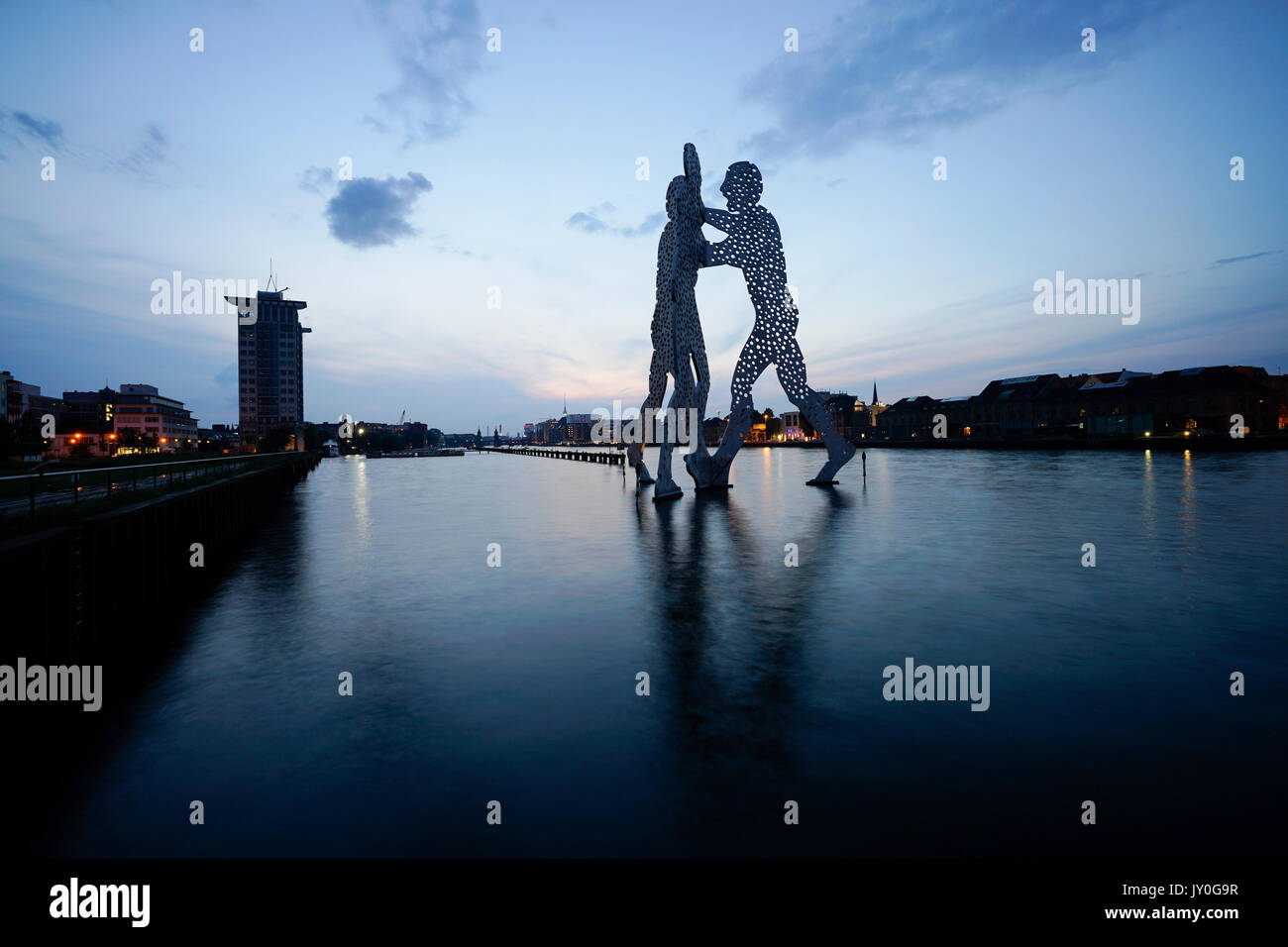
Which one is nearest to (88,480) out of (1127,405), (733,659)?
(733,659)

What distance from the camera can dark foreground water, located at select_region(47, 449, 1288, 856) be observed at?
177 inches

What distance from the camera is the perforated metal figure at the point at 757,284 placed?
2875 centimetres

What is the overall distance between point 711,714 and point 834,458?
30.3m

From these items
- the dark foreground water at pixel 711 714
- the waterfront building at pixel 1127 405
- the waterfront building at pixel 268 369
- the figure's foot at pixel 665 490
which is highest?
the waterfront building at pixel 268 369

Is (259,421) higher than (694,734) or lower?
higher

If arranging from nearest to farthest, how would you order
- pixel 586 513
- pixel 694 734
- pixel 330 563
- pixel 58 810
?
pixel 58 810, pixel 694 734, pixel 330 563, pixel 586 513

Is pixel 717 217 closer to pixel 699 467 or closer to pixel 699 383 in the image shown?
pixel 699 383

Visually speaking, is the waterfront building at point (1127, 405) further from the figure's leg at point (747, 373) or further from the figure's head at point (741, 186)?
the figure's head at point (741, 186)

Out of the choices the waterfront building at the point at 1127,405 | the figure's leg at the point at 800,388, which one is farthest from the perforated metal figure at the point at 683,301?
the waterfront building at the point at 1127,405

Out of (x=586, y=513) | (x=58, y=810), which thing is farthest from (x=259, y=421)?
(x=58, y=810)
